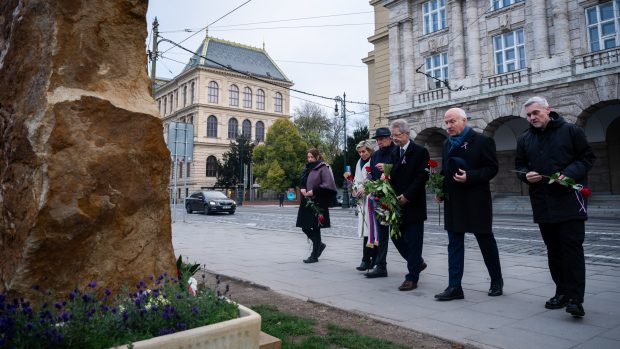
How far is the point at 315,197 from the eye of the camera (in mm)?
7043

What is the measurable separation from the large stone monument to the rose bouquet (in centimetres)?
281

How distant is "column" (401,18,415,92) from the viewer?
28203mm

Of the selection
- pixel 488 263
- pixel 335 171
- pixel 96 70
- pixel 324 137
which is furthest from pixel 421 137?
pixel 324 137

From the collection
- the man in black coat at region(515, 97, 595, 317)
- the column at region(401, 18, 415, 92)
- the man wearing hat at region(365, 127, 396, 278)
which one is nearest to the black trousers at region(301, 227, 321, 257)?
the man wearing hat at region(365, 127, 396, 278)

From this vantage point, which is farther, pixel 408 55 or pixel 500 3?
pixel 408 55

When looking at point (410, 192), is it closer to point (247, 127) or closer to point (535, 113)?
point (535, 113)

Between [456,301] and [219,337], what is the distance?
304 centimetres

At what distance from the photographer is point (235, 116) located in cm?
6988

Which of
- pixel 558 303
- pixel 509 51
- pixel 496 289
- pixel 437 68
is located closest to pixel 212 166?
pixel 437 68

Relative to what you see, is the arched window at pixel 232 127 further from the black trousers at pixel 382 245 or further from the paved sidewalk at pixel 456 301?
the black trousers at pixel 382 245

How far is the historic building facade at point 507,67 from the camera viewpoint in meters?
20.4

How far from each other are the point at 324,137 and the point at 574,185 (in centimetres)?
5971

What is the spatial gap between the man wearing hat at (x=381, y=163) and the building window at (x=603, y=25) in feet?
65.4

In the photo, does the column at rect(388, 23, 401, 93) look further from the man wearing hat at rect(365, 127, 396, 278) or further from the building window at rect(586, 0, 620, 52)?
the man wearing hat at rect(365, 127, 396, 278)
